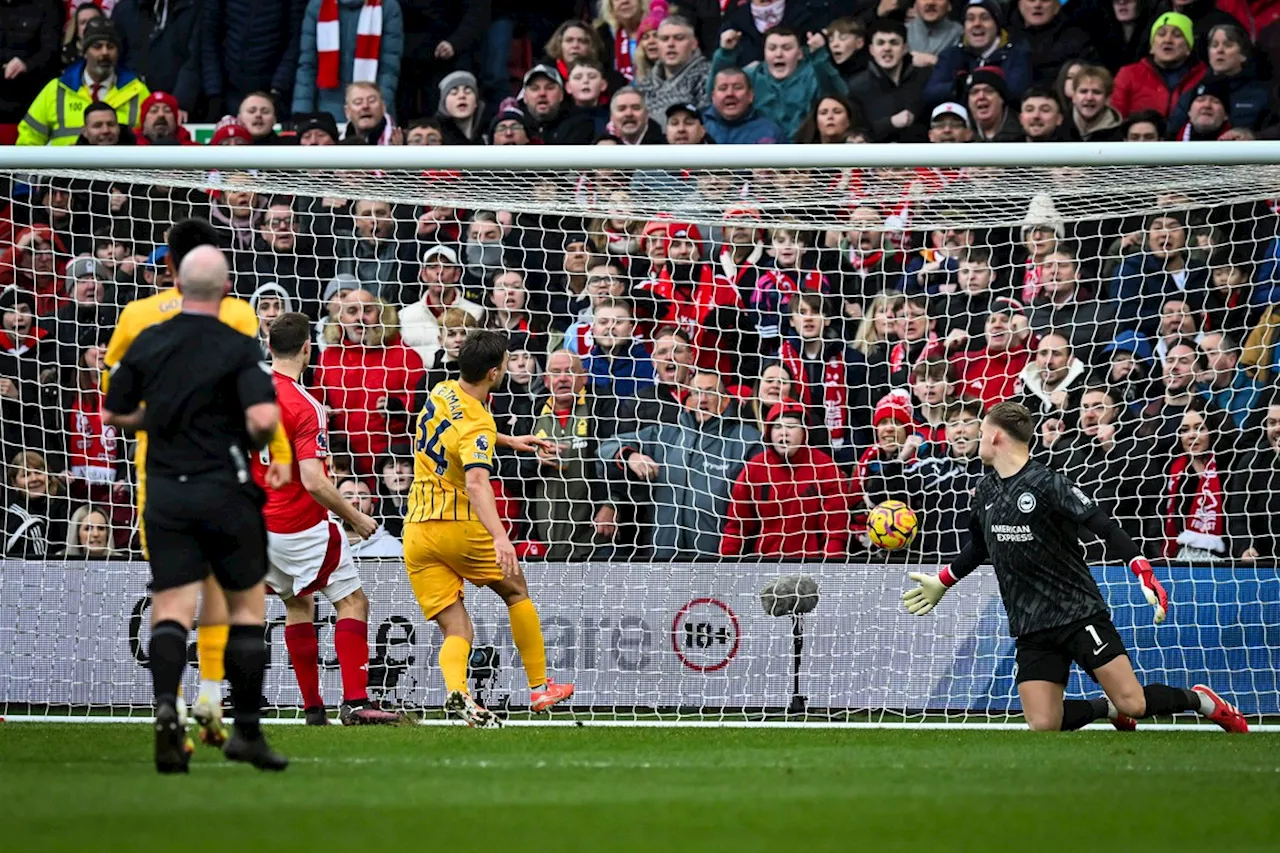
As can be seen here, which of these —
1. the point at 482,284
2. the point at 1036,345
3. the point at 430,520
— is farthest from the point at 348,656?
the point at 1036,345

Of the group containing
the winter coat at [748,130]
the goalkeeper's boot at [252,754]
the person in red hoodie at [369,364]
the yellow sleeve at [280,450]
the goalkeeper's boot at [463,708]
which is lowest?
the goalkeeper's boot at [463,708]

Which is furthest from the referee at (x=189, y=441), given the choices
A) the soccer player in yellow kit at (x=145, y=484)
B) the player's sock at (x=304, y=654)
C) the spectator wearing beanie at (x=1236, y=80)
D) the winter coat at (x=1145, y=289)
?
the spectator wearing beanie at (x=1236, y=80)

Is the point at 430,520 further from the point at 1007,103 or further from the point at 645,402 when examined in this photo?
the point at 1007,103

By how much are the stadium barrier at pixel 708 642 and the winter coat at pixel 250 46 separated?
538 centimetres

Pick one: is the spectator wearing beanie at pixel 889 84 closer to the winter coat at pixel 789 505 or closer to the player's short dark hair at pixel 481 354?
the winter coat at pixel 789 505

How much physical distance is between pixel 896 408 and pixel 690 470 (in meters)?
1.42

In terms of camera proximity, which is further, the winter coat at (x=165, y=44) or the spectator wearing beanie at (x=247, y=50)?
the winter coat at (x=165, y=44)

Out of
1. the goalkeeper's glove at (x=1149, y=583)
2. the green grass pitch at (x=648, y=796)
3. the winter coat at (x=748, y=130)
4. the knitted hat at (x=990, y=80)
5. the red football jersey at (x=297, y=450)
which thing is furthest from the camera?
the winter coat at (x=748, y=130)

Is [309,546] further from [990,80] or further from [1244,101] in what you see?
[1244,101]

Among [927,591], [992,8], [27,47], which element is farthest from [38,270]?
[992,8]

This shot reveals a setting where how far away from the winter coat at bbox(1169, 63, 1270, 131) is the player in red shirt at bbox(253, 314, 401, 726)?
6.94m

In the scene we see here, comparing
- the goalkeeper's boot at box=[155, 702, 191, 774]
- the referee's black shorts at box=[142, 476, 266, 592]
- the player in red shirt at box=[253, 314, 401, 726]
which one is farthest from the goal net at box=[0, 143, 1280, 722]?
the goalkeeper's boot at box=[155, 702, 191, 774]

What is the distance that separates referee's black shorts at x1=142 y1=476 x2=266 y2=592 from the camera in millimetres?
6492

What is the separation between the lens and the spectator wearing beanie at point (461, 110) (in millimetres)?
13883
